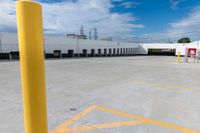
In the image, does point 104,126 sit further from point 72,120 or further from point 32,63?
point 32,63

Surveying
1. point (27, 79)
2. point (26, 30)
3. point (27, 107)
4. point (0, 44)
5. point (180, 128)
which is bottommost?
point (180, 128)

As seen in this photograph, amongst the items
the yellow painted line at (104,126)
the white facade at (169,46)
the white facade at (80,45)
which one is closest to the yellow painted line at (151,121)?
the yellow painted line at (104,126)

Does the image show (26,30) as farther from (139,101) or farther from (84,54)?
(84,54)

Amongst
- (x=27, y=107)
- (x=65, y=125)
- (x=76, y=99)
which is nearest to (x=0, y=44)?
(x=76, y=99)

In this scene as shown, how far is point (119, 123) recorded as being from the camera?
3033mm

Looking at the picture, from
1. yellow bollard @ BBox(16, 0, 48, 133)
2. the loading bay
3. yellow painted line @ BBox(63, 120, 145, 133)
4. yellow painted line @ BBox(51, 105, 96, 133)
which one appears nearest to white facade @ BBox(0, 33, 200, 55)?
the loading bay

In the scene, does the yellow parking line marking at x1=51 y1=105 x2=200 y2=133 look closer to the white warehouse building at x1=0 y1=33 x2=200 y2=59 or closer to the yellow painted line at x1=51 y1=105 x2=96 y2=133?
the yellow painted line at x1=51 y1=105 x2=96 y2=133

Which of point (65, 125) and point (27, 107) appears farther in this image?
point (65, 125)

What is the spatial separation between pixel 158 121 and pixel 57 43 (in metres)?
25.4

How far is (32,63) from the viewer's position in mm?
1145

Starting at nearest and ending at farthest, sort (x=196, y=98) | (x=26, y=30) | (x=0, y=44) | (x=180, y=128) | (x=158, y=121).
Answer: (x=26, y=30)
(x=180, y=128)
(x=158, y=121)
(x=196, y=98)
(x=0, y=44)

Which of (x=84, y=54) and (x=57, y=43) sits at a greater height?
(x=57, y=43)

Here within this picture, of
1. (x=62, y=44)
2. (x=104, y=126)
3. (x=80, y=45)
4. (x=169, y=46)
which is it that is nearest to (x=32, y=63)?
(x=104, y=126)

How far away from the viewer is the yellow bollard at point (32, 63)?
1100 mm
